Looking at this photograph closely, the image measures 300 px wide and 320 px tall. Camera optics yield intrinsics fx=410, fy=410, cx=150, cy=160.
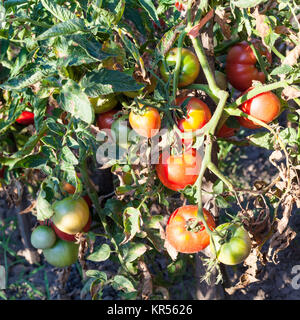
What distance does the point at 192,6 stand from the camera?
2.41ft

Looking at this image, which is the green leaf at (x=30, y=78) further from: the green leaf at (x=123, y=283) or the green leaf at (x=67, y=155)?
the green leaf at (x=123, y=283)

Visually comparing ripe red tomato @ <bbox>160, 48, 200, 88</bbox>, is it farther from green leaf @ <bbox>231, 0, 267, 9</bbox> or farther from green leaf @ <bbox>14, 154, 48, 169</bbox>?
green leaf @ <bbox>14, 154, 48, 169</bbox>

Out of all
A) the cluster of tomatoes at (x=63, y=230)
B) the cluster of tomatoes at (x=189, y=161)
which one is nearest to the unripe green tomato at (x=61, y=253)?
the cluster of tomatoes at (x=63, y=230)

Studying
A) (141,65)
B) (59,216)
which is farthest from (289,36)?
(59,216)

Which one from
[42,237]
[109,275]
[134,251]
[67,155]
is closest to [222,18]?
[67,155]

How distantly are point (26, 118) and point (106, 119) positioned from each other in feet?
1.19

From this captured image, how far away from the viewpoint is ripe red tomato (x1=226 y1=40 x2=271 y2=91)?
0.91 meters

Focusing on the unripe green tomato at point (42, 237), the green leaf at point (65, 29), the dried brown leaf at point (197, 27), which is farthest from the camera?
the unripe green tomato at point (42, 237)

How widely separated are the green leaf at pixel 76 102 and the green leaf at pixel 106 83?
0.02m

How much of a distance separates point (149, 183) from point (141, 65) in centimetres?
25

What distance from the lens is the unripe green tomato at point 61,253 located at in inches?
40.1

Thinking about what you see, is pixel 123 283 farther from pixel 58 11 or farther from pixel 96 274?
pixel 58 11

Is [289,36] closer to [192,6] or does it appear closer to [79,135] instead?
[192,6]
